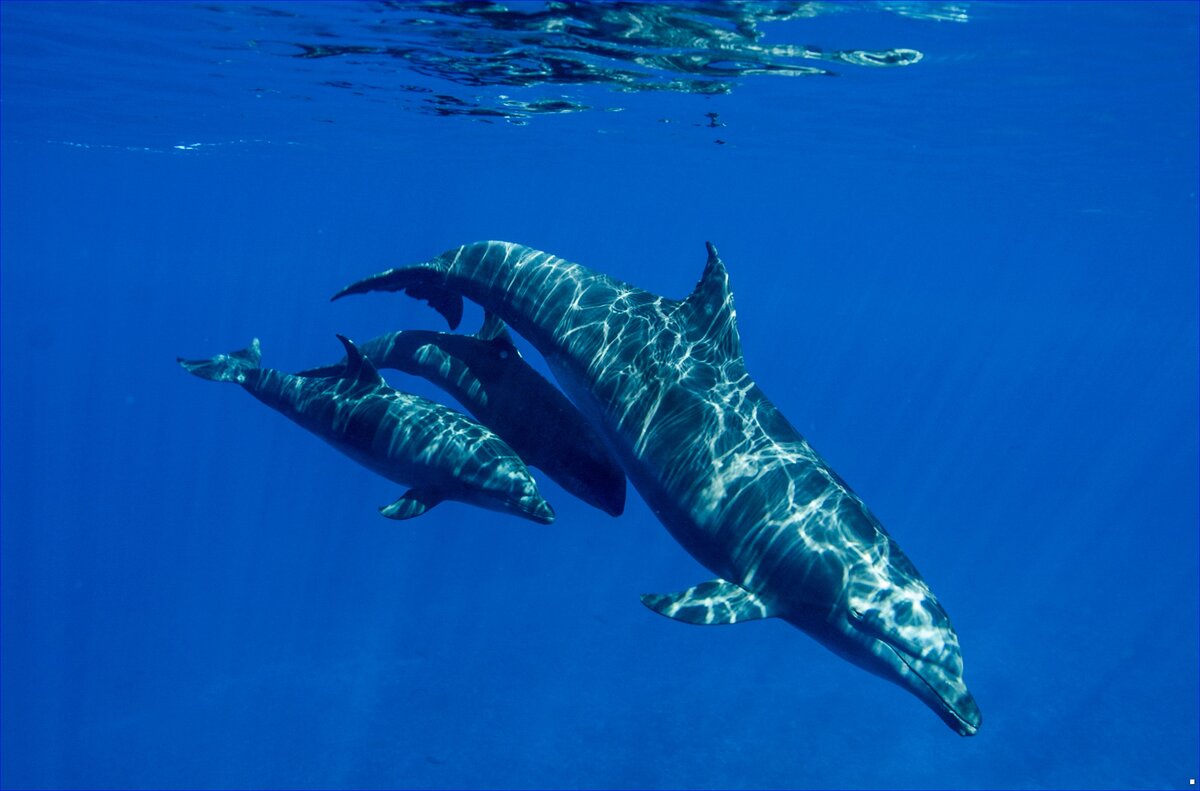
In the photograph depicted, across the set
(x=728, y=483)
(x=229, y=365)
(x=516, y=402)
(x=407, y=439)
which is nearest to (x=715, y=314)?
(x=728, y=483)

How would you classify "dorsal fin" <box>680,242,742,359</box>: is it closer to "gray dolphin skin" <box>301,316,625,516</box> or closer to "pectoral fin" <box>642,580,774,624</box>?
"gray dolphin skin" <box>301,316,625,516</box>

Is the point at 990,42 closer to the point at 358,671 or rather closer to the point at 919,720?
A: the point at 919,720

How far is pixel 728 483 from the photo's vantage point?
715 centimetres

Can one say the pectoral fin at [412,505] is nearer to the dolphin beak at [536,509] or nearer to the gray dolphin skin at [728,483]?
the dolphin beak at [536,509]

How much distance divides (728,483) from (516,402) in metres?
3.49

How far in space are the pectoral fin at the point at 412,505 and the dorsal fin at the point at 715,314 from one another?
3.57m

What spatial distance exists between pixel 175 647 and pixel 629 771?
837 inches

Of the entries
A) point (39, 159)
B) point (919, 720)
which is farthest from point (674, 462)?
point (39, 159)

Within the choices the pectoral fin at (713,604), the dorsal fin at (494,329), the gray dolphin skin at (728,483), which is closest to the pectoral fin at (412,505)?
the gray dolphin skin at (728,483)

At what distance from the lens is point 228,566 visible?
132 feet

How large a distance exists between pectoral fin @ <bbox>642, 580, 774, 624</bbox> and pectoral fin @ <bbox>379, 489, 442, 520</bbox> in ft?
11.0

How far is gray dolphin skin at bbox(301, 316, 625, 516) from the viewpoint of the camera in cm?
863

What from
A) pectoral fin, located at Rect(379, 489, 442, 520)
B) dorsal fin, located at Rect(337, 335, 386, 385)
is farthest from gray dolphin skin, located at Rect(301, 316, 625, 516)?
pectoral fin, located at Rect(379, 489, 442, 520)

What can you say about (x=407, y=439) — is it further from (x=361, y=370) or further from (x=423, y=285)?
(x=423, y=285)
